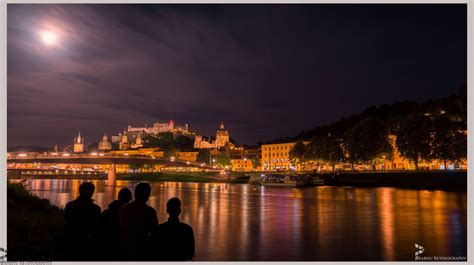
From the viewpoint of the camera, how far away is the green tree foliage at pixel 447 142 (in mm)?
68000

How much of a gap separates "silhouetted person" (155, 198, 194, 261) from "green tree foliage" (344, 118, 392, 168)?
264ft

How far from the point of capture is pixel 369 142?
8275 cm

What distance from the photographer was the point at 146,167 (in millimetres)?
145625

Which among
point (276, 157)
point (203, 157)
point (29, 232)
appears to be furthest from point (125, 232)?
point (203, 157)

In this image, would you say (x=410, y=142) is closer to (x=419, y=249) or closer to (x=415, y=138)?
(x=415, y=138)

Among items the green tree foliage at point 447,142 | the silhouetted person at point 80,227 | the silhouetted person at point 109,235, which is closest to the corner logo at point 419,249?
the silhouetted person at point 109,235

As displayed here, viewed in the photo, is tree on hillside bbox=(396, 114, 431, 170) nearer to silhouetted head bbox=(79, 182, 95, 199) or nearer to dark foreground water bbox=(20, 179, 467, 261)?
dark foreground water bbox=(20, 179, 467, 261)

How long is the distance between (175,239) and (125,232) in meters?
1.20

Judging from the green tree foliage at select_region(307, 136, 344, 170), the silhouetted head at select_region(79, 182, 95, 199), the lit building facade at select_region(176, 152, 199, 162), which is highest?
the lit building facade at select_region(176, 152, 199, 162)

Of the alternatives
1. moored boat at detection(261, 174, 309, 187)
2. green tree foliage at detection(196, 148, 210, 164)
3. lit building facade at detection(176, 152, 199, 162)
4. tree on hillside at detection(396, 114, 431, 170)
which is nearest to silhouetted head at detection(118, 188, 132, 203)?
moored boat at detection(261, 174, 309, 187)

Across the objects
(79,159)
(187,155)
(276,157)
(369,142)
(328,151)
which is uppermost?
(187,155)

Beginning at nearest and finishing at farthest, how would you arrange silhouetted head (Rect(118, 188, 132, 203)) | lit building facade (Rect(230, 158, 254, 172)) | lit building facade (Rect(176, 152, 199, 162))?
1. silhouetted head (Rect(118, 188, 132, 203))
2. lit building facade (Rect(230, 158, 254, 172))
3. lit building facade (Rect(176, 152, 199, 162))

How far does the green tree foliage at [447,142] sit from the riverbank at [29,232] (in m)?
66.1

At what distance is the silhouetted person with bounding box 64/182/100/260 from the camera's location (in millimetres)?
7320
